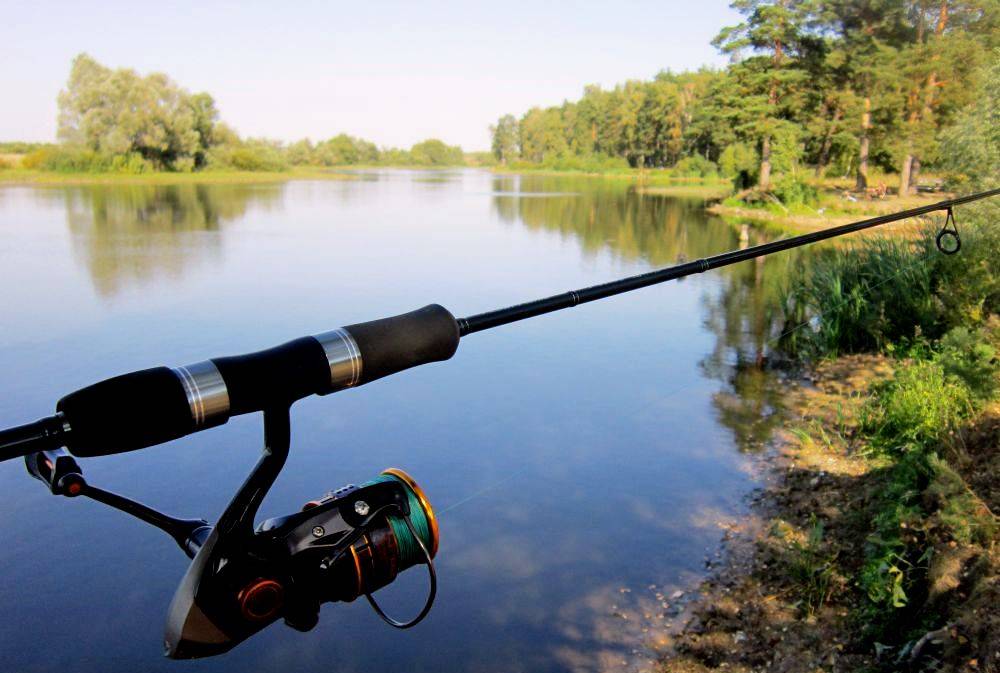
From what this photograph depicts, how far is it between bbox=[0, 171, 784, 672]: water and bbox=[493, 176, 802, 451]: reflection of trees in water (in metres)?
0.06

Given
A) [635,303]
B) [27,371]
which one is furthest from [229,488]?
[635,303]

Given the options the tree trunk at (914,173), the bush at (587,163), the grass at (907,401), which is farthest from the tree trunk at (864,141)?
the bush at (587,163)

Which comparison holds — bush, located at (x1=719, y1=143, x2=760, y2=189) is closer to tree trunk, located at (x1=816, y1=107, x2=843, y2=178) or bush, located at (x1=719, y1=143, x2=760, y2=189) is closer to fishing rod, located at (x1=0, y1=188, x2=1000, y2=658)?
tree trunk, located at (x1=816, y1=107, x2=843, y2=178)

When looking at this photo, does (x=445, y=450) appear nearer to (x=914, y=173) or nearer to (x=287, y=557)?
(x=287, y=557)

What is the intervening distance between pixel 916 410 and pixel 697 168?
46141mm

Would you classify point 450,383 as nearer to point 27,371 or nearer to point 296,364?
point 27,371

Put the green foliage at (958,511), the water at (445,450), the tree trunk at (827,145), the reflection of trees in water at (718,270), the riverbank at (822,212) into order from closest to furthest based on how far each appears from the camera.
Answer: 1. the green foliage at (958,511)
2. the water at (445,450)
3. the reflection of trees in water at (718,270)
4. the riverbank at (822,212)
5. the tree trunk at (827,145)

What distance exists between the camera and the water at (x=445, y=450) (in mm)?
3902

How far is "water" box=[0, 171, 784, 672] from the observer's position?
12.8 ft

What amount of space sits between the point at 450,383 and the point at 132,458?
297 centimetres

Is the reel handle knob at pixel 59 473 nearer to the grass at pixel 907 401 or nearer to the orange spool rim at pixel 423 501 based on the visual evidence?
the orange spool rim at pixel 423 501

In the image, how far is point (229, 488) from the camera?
5449mm

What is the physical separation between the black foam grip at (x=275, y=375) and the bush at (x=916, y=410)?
13.6ft

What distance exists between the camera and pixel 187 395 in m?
0.88
